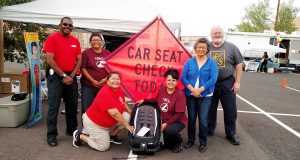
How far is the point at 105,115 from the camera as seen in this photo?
13.3ft

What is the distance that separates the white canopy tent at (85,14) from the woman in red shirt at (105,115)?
1.96 metres

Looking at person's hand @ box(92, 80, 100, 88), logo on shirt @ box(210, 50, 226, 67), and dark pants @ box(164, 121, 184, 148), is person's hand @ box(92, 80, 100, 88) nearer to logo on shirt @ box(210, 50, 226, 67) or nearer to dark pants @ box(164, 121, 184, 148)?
dark pants @ box(164, 121, 184, 148)

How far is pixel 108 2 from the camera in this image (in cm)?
647

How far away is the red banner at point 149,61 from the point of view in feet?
15.2

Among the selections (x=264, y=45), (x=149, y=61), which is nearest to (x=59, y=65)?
(x=149, y=61)

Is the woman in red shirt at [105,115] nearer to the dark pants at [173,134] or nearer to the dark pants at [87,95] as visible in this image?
the dark pants at [173,134]

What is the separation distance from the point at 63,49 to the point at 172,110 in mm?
1966

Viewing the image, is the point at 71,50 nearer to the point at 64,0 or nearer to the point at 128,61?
the point at 128,61

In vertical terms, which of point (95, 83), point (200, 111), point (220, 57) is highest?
point (220, 57)

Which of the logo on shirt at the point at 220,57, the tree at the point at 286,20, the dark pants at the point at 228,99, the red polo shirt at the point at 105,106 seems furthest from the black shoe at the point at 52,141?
the tree at the point at 286,20

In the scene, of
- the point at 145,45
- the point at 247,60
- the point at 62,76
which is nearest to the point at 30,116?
the point at 62,76

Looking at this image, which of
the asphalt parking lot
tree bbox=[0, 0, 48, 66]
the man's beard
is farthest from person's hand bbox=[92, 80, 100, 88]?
tree bbox=[0, 0, 48, 66]

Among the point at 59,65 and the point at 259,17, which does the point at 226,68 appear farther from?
the point at 259,17

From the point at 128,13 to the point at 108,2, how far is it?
0.77 meters
